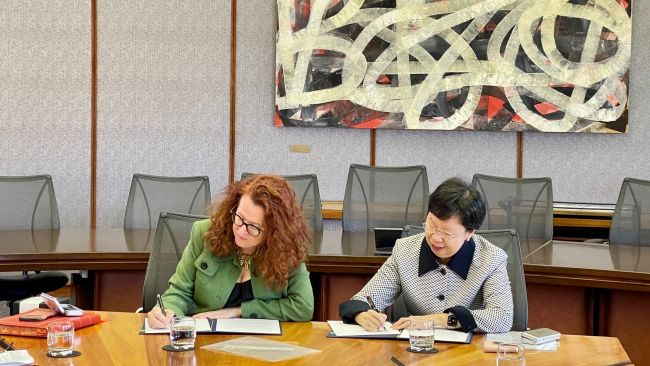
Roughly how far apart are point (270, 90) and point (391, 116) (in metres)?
0.95

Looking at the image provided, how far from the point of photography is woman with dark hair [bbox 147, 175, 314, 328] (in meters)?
3.28

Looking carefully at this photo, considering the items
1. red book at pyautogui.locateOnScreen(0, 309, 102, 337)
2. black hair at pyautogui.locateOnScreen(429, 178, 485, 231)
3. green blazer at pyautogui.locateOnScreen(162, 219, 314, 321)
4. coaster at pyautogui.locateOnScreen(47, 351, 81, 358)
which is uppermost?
black hair at pyautogui.locateOnScreen(429, 178, 485, 231)

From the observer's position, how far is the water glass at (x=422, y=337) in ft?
9.20

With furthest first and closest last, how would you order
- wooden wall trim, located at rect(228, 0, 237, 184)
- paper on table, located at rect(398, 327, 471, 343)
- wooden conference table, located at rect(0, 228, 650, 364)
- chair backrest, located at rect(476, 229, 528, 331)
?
wooden wall trim, located at rect(228, 0, 237, 184), wooden conference table, located at rect(0, 228, 650, 364), chair backrest, located at rect(476, 229, 528, 331), paper on table, located at rect(398, 327, 471, 343)

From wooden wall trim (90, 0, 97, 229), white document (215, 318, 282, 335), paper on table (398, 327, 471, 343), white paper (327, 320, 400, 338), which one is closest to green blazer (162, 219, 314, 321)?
white document (215, 318, 282, 335)

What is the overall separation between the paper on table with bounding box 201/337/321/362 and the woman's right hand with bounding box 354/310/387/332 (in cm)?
30

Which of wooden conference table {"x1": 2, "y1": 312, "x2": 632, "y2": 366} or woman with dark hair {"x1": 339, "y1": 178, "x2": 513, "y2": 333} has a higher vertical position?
woman with dark hair {"x1": 339, "y1": 178, "x2": 513, "y2": 333}

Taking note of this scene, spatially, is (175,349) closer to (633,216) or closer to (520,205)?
(520,205)

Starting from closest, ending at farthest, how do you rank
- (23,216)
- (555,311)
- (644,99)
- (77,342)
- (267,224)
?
(77,342) < (267,224) < (555,311) < (23,216) < (644,99)

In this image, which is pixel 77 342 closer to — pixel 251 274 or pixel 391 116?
pixel 251 274

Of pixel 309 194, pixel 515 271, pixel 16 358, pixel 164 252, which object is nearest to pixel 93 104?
pixel 309 194

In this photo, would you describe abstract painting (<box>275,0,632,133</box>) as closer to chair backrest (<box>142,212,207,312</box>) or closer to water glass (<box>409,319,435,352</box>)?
chair backrest (<box>142,212,207,312</box>)

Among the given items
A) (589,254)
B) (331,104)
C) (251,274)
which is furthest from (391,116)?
(251,274)

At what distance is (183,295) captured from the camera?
11.1 ft
